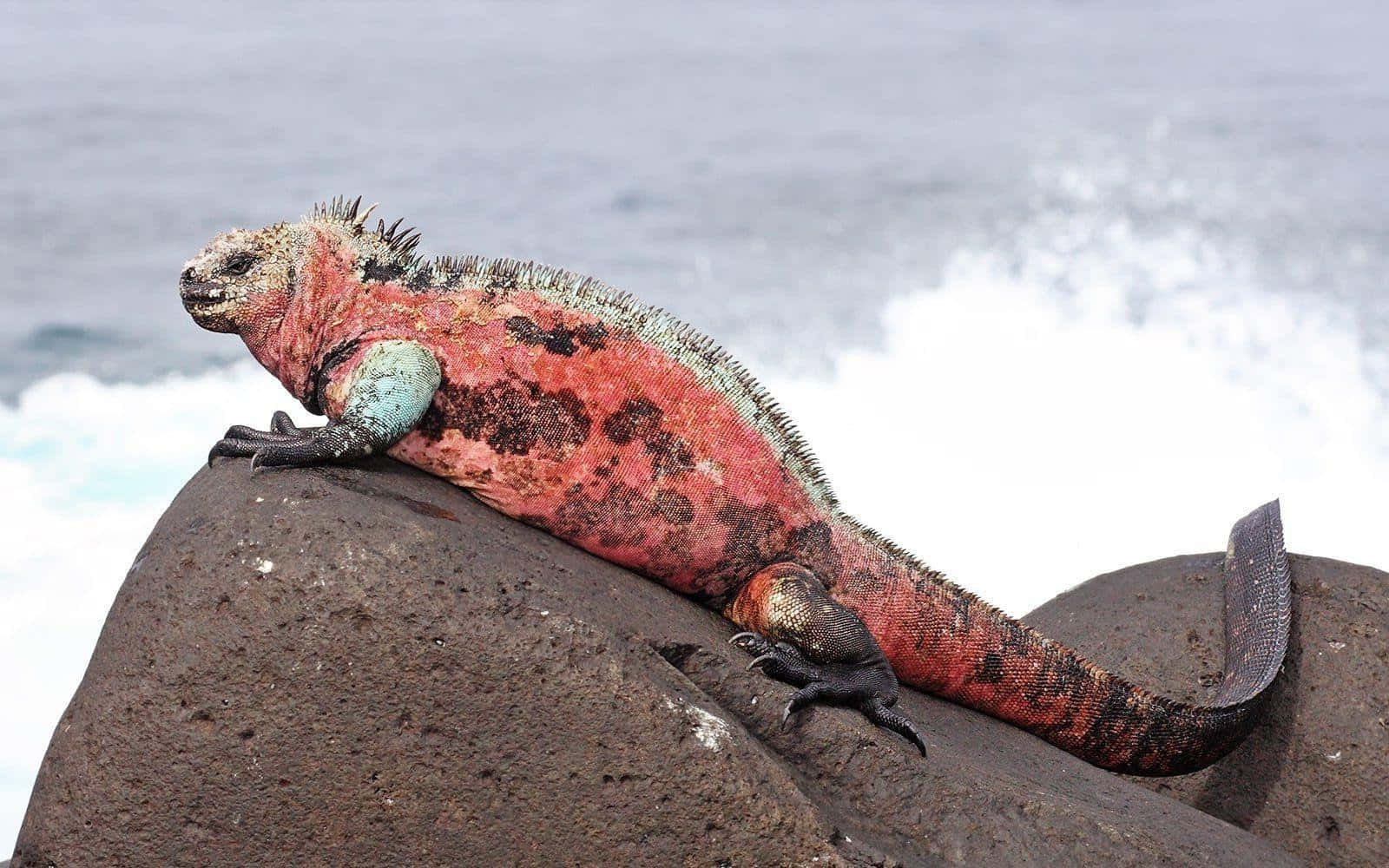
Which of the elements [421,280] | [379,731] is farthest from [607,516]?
[379,731]

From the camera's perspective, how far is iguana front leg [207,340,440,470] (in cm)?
568

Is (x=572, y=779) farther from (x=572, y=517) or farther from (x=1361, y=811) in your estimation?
(x=1361, y=811)

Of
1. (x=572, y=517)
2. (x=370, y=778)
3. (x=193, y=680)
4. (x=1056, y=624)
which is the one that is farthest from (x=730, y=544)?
(x=1056, y=624)

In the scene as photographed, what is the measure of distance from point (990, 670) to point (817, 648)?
3.66 ft

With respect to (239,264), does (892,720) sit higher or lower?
lower

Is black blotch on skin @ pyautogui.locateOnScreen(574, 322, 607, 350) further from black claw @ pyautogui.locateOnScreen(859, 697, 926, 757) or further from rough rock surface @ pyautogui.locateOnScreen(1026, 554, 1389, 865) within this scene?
rough rock surface @ pyautogui.locateOnScreen(1026, 554, 1389, 865)

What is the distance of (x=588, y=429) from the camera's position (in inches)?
239

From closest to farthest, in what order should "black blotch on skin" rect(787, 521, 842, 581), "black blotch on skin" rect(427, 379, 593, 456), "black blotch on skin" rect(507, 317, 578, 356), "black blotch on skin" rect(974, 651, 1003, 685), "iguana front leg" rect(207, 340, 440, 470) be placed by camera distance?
1. "iguana front leg" rect(207, 340, 440, 470)
2. "black blotch on skin" rect(427, 379, 593, 456)
3. "black blotch on skin" rect(507, 317, 578, 356)
4. "black blotch on skin" rect(787, 521, 842, 581)
5. "black blotch on skin" rect(974, 651, 1003, 685)

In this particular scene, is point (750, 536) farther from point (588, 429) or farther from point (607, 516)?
point (588, 429)

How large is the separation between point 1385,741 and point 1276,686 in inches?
21.9

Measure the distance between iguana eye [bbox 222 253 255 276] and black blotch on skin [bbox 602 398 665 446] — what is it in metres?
1.63

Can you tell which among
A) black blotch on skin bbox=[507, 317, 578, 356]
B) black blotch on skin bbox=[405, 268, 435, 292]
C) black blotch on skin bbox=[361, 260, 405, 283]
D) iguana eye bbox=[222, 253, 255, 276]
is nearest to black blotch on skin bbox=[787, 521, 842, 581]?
black blotch on skin bbox=[507, 317, 578, 356]

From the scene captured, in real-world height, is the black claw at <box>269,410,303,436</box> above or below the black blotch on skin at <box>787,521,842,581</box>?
below

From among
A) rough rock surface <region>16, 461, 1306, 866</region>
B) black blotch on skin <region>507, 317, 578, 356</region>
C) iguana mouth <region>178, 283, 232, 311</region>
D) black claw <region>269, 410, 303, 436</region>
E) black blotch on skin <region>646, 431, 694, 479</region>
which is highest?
black blotch on skin <region>507, 317, 578, 356</region>
